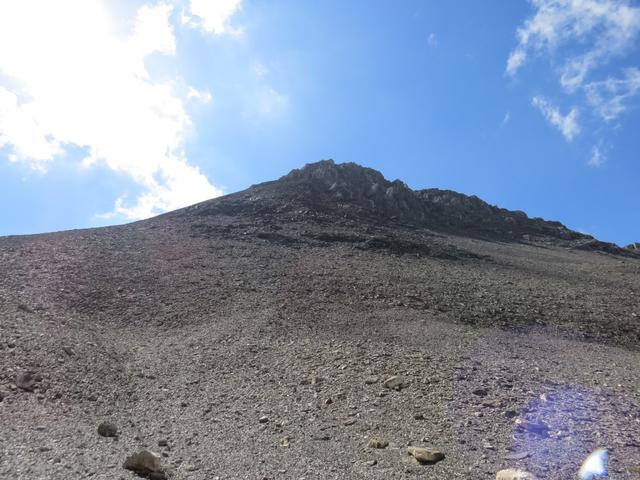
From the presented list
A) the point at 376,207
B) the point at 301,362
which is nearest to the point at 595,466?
the point at 301,362

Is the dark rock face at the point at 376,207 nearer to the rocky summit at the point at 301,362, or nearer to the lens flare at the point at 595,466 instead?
the rocky summit at the point at 301,362

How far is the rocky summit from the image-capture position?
7.40 metres

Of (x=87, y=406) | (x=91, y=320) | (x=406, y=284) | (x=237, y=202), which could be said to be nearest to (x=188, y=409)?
(x=87, y=406)

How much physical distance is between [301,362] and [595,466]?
7498 mm

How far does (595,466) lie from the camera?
21.1 feet

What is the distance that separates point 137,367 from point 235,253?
16.0 m

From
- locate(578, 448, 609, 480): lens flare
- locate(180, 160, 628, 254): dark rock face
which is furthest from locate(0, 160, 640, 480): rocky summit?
locate(180, 160, 628, 254): dark rock face

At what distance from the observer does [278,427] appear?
9016mm

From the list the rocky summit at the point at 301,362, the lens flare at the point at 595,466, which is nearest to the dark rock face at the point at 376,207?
the rocky summit at the point at 301,362

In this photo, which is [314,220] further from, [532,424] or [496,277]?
A: [532,424]

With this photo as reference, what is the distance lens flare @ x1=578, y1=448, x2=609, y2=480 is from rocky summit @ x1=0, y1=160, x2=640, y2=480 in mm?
84

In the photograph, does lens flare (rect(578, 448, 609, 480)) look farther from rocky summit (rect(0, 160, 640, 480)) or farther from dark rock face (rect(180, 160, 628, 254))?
dark rock face (rect(180, 160, 628, 254))

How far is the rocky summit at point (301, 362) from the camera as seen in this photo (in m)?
7.40

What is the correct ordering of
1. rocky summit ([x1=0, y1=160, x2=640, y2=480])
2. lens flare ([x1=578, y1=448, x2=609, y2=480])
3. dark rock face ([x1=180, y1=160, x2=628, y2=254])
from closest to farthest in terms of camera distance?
lens flare ([x1=578, y1=448, x2=609, y2=480])
rocky summit ([x1=0, y1=160, x2=640, y2=480])
dark rock face ([x1=180, y1=160, x2=628, y2=254])
